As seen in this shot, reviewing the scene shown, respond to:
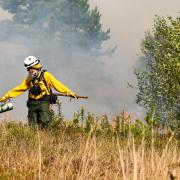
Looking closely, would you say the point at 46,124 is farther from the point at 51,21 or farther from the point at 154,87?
the point at 51,21

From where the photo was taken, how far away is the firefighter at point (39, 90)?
12.0 meters

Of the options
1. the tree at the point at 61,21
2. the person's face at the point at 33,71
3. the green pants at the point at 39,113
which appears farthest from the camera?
the tree at the point at 61,21

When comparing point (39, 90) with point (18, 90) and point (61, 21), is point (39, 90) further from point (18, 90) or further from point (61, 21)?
point (61, 21)

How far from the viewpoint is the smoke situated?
9369cm

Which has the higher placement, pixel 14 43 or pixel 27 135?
pixel 14 43

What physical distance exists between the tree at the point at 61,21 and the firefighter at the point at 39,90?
220 ft

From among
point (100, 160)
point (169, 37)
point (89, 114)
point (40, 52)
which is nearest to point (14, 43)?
point (40, 52)

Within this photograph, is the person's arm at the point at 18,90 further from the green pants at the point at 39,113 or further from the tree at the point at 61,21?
the tree at the point at 61,21

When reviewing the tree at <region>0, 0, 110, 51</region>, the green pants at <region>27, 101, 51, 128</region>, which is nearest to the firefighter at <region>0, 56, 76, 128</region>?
the green pants at <region>27, 101, 51, 128</region>

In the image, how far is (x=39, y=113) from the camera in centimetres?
1259

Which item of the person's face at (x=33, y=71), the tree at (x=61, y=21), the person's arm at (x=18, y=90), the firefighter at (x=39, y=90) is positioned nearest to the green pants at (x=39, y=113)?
the firefighter at (x=39, y=90)

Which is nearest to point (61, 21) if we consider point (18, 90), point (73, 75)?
point (73, 75)

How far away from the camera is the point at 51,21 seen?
81.7m

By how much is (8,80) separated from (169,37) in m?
74.9
